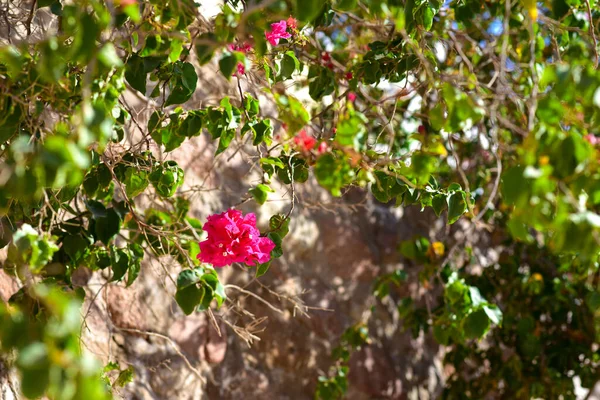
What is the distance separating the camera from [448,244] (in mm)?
2877

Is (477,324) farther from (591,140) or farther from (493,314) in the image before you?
(591,140)

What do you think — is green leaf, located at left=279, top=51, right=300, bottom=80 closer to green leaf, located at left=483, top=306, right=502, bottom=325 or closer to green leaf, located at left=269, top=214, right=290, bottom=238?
green leaf, located at left=269, top=214, right=290, bottom=238

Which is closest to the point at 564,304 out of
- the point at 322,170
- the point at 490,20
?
the point at 490,20

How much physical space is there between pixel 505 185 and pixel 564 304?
6.29 feet

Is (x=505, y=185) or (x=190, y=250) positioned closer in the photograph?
(x=505, y=185)

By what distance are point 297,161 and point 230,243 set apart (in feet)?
0.83

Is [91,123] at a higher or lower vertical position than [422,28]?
higher

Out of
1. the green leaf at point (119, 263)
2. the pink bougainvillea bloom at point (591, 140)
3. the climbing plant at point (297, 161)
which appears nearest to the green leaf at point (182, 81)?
the climbing plant at point (297, 161)

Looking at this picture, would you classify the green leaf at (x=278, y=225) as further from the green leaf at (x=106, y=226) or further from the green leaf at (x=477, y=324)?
the green leaf at (x=477, y=324)

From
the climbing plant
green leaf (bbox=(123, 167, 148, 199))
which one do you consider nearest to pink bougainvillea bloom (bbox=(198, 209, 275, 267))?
the climbing plant

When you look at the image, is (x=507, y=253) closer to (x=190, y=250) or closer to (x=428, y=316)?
(x=428, y=316)

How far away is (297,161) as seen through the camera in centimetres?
163

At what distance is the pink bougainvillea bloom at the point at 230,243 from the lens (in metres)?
1.51

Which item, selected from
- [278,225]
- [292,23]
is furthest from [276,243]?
[292,23]
